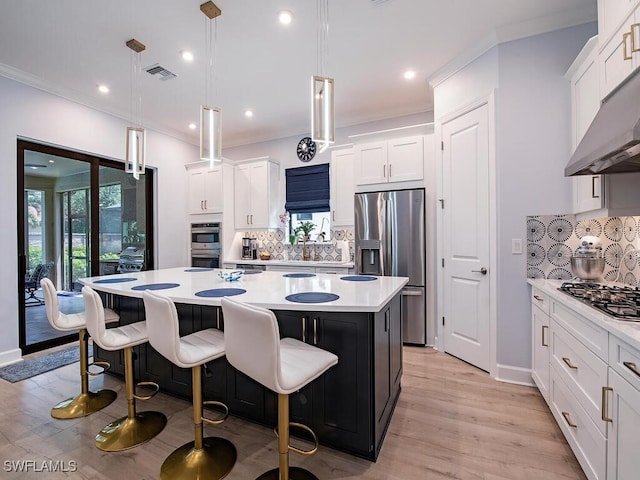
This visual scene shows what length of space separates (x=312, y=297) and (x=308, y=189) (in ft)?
10.9

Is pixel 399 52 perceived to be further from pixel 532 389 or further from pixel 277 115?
pixel 532 389

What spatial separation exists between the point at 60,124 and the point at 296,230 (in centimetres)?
327

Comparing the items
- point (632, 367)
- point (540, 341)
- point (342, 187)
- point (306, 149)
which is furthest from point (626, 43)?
point (306, 149)

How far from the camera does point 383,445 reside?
189 cm

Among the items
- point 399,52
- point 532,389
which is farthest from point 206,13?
point 532,389

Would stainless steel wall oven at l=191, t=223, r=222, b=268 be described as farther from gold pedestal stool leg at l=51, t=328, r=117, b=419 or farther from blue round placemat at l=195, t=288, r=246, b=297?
blue round placemat at l=195, t=288, r=246, b=297

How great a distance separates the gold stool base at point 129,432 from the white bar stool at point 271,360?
888 mm

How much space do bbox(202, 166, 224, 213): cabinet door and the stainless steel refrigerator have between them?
8.08ft

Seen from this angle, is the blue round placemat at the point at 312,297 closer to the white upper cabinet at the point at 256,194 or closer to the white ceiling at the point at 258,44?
the white ceiling at the point at 258,44

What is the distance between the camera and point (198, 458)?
1.71 metres

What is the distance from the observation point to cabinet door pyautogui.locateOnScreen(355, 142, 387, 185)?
12.6 ft

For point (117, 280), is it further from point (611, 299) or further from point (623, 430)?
point (611, 299)

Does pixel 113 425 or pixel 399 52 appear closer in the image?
pixel 113 425

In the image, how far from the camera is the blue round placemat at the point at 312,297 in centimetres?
174
